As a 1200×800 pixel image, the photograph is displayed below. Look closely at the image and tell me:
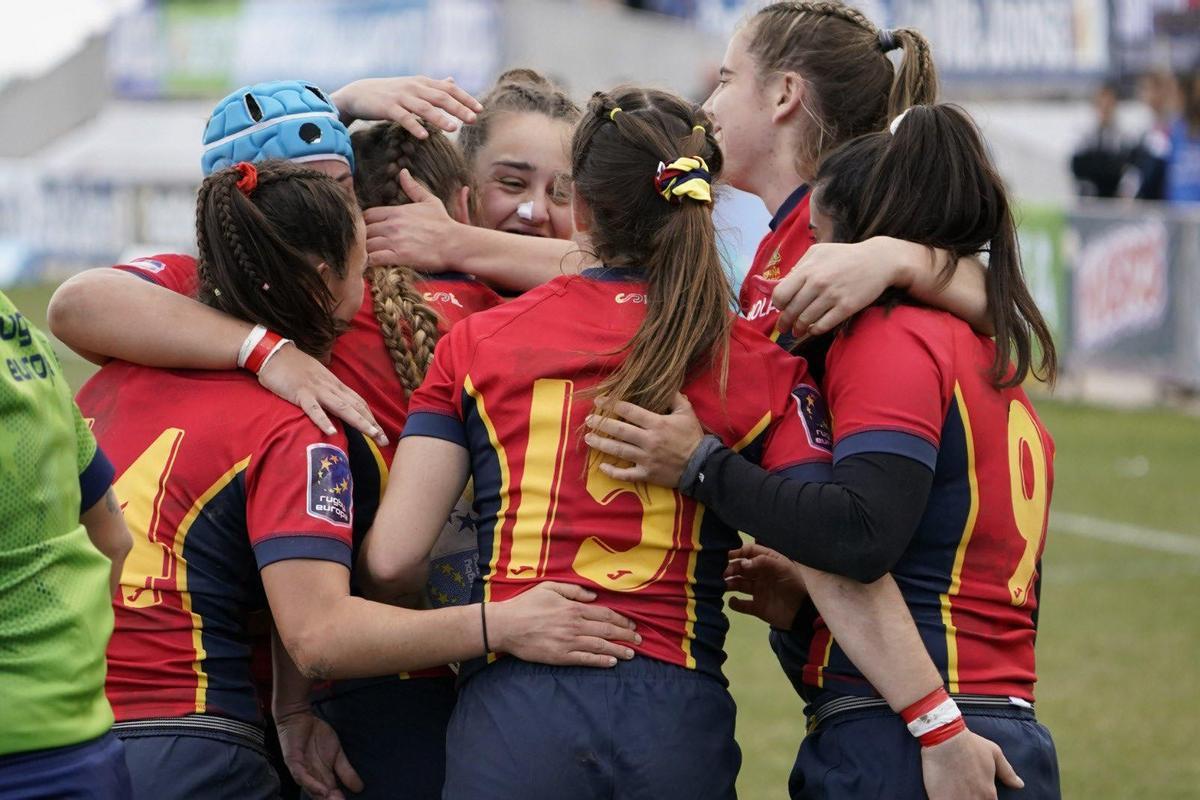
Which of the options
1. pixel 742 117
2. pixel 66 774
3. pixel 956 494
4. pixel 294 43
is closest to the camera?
pixel 66 774

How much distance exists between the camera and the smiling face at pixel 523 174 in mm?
3465

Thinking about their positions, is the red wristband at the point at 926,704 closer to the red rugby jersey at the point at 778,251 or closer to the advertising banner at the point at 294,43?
the red rugby jersey at the point at 778,251

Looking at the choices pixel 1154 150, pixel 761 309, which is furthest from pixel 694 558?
pixel 1154 150

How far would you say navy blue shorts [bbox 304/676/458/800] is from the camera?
9.78ft

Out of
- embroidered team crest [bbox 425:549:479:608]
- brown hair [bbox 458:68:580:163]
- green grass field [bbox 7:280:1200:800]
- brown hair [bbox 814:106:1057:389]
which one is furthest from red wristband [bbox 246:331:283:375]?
green grass field [bbox 7:280:1200:800]

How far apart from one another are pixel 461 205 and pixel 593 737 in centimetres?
123

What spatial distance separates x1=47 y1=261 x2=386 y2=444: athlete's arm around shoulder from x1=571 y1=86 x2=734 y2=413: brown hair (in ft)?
1.65

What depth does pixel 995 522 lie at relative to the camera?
272 centimetres

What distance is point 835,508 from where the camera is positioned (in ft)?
8.33

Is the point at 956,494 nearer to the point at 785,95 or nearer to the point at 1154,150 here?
the point at 785,95

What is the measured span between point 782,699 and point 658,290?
4.09 m

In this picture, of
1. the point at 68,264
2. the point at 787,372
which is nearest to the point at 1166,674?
the point at 787,372

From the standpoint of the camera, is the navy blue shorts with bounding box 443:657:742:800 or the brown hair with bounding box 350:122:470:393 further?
the brown hair with bounding box 350:122:470:393

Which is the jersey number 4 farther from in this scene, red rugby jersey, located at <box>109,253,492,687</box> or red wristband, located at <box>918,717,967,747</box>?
red wristband, located at <box>918,717,967,747</box>
